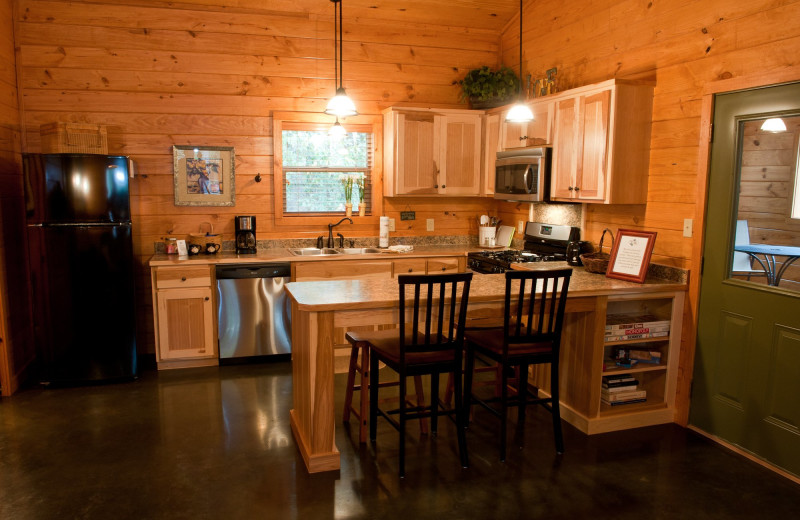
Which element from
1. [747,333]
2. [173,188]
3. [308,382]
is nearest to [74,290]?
[173,188]

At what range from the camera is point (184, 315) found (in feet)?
15.1

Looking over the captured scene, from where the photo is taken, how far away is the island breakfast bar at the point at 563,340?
291 centimetres

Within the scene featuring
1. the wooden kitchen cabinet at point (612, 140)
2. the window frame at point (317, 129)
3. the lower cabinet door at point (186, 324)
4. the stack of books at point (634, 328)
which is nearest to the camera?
the stack of books at point (634, 328)

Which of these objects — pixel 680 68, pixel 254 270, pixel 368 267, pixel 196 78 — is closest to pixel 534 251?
pixel 368 267

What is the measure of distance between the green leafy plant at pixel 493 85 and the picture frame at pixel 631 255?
1.99 metres

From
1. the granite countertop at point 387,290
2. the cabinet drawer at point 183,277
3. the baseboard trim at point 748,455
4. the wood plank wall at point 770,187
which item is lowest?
the baseboard trim at point 748,455

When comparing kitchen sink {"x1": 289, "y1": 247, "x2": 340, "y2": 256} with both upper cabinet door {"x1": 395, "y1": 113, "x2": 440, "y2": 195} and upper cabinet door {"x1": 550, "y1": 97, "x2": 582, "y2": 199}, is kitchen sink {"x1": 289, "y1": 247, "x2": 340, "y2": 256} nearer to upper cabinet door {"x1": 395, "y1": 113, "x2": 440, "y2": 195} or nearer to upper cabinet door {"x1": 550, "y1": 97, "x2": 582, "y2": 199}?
upper cabinet door {"x1": 395, "y1": 113, "x2": 440, "y2": 195}

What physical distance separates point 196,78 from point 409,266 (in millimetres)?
2419

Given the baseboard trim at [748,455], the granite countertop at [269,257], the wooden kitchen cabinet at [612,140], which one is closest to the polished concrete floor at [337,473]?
the baseboard trim at [748,455]

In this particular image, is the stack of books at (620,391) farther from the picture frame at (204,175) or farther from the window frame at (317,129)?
the picture frame at (204,175)

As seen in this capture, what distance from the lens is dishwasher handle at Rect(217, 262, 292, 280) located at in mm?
4602

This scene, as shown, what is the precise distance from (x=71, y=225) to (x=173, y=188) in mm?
990

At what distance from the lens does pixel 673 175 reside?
12.0 feet

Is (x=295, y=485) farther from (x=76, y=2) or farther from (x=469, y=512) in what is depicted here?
(x=76, y=2)
